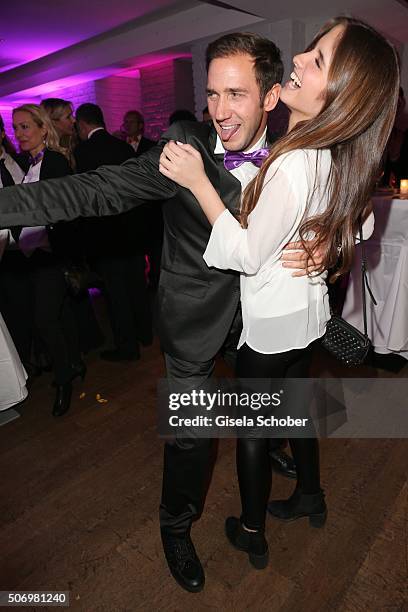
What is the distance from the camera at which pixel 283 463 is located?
1945mm

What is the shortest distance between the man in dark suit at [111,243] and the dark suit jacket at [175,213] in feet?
5.49

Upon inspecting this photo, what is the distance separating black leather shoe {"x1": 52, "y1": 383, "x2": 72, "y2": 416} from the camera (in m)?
2.40

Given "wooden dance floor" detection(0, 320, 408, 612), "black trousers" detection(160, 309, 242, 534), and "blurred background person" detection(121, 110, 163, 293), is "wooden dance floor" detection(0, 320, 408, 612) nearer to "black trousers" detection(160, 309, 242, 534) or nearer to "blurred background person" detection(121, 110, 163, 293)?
"black trousers" detection(160, 309, 242, 534)

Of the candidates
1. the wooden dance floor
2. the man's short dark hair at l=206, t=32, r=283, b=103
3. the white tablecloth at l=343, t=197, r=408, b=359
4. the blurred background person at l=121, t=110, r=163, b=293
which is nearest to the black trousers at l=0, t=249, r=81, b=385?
the wooden dance floor

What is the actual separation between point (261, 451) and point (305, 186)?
826 mm

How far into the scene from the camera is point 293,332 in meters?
1.20

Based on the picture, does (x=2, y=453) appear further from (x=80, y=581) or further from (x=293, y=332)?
(x=293, y=332)

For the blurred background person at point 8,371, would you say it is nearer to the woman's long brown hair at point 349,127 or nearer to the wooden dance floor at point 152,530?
the wooden dance floor at point 152,530

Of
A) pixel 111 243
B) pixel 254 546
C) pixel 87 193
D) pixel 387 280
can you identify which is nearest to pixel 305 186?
pixel 87 193

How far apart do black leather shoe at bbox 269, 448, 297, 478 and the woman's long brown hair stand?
120 centimetres

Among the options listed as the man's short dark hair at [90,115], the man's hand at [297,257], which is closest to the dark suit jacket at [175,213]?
the man's hand at [297,257]

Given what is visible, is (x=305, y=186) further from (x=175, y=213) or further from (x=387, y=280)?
(x=387, y=280)

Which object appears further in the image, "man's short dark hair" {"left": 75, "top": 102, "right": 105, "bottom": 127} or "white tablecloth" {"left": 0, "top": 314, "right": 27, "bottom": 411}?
"man's short dark hair" {"left": 75, "top": 102, "right": 105, "bottom": 127}

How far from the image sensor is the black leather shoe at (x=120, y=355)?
3.02m
